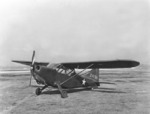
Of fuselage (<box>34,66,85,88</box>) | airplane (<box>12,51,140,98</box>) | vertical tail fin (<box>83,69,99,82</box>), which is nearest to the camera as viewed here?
fuselage (<box>34,66,85,88</box>)

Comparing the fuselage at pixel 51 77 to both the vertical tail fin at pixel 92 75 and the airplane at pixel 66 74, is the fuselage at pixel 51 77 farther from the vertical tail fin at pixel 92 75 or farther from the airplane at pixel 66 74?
the vertical tail fin at pixel 92 75

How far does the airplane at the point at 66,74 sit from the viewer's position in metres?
11.2

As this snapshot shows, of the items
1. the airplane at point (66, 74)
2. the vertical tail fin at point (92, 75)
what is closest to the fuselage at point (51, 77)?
the airplane at point (66, 74)

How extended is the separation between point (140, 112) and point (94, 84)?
28.2 feet

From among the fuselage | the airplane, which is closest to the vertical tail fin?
the airplane

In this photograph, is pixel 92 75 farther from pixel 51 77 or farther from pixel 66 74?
pixel 51 77

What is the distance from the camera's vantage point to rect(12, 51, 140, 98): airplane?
1120 cm

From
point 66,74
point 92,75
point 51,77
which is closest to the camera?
point 51,77

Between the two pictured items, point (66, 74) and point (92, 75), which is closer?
point (66, 74)

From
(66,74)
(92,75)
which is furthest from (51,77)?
(92,75)

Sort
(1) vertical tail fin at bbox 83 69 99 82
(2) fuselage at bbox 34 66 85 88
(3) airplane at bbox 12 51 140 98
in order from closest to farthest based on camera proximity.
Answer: (2) fuselage at bbox 34 66 85 88 → (3) airplane at bbox 12 51 140 98 → (1) vertical tail fin at bbox 83 69 99 82

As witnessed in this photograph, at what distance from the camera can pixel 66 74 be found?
1329 cm

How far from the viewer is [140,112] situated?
736cm

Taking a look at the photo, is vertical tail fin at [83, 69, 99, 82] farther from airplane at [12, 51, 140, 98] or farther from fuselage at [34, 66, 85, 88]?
fuselage at [34, 66, 85, 88]
